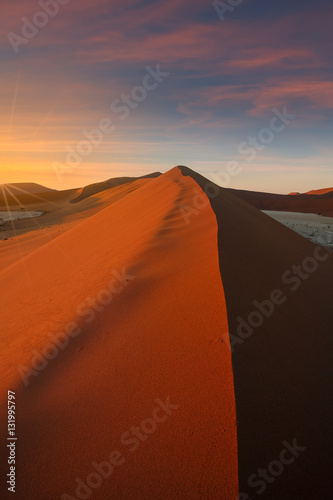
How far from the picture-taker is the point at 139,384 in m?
2.04

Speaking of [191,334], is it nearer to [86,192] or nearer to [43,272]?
[43,272]

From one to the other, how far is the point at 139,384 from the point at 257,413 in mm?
789

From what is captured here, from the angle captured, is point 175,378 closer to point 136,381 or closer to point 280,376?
point 136,381

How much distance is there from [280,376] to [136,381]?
1.03 m

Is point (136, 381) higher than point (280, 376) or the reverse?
higher

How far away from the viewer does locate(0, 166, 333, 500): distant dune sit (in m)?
1.59

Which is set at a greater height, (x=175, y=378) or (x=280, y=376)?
(x=175, y=378)

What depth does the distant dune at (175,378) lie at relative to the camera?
1.59 m

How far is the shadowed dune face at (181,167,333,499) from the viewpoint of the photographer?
5.19 feet

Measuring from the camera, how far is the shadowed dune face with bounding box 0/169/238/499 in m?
1.60

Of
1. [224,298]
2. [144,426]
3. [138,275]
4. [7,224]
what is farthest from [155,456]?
[7,224]

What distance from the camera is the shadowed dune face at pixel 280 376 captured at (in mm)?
1582

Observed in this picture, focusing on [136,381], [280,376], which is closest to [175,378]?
[136,381]

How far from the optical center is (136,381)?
81.4 inches
